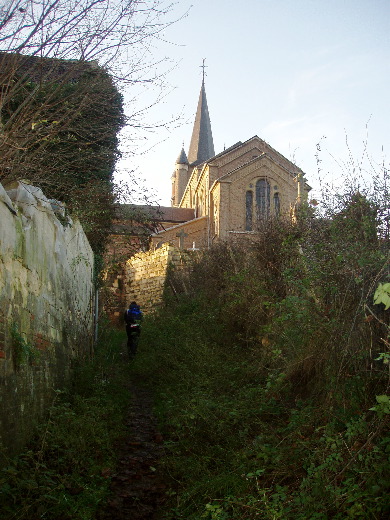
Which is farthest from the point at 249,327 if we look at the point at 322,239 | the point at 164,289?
the point at 164,289

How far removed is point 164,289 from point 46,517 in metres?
13.4

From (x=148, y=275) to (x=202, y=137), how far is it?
123ft

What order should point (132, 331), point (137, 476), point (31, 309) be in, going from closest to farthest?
point (137, 476) → point (31, 309) → point (132, 331)

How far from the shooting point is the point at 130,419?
6.75m

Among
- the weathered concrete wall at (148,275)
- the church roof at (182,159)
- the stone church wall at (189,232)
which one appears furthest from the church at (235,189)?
the church roof at (182,159)

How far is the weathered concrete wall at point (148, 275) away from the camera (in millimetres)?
17797

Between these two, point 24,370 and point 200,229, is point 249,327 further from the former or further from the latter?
point 200,229

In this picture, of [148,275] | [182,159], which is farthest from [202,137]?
[148,275]

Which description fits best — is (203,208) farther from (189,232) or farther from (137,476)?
(137,476)

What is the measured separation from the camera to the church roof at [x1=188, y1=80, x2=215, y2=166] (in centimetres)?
5356

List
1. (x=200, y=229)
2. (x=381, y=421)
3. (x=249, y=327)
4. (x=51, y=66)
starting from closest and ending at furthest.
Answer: (x=381, y=421), (x=51, y=66), (x=249, y=327), (x=200, y=229)

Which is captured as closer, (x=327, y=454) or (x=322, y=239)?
(x=327, y=454)

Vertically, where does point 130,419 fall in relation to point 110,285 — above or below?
below

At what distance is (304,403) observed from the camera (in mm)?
5398
